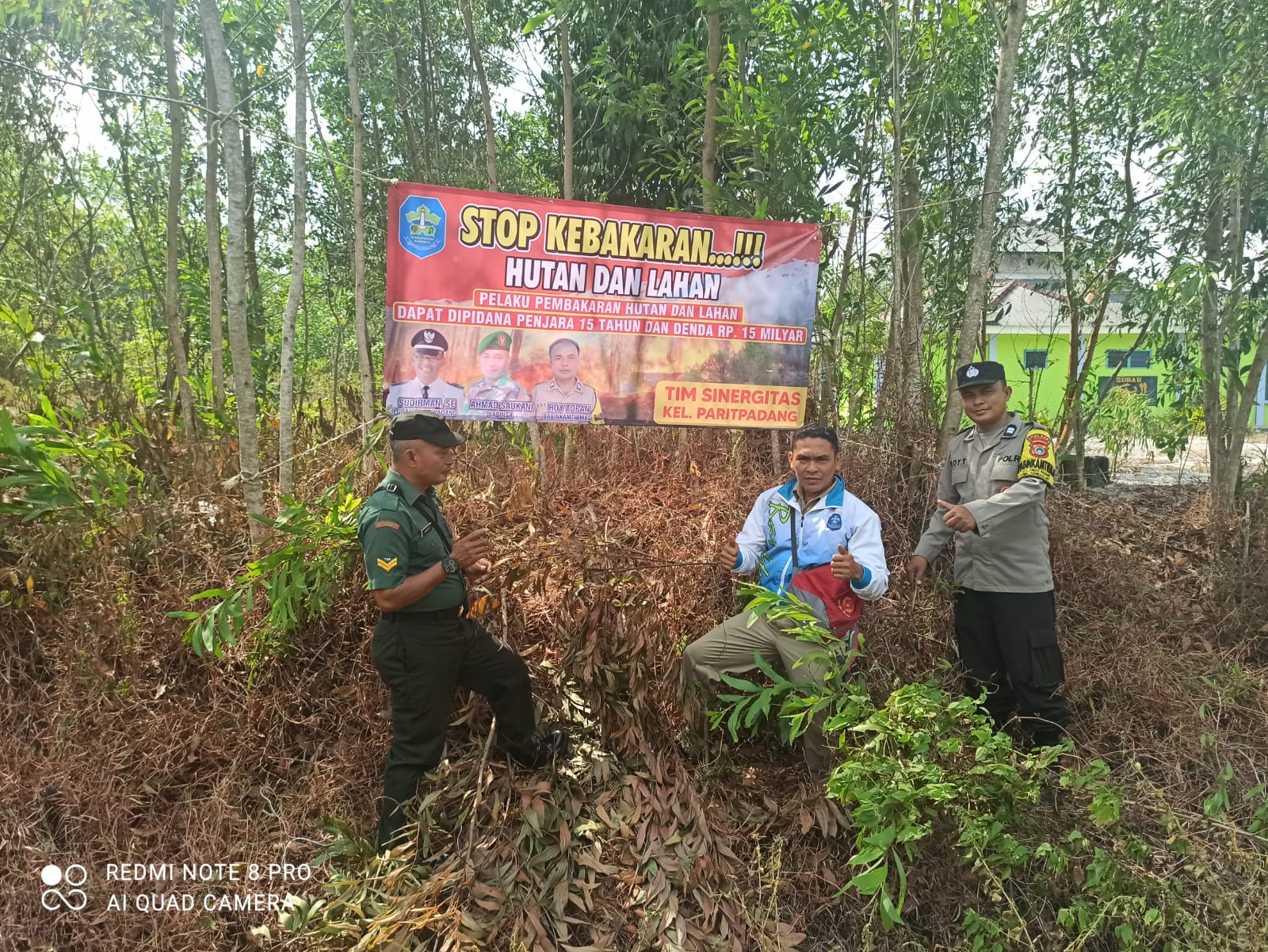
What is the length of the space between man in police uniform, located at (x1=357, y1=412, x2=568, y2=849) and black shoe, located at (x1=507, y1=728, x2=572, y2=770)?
333mm

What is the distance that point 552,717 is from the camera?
3039mm

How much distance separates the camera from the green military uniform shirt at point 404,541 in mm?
2377

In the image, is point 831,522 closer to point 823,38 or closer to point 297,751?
point 297,751

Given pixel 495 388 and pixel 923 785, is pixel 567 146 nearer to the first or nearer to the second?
pixel 495 388

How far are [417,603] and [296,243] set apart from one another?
2199mm

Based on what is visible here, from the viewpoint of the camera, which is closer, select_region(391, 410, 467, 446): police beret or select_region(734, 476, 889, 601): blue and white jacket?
select_region(391, 410, 467, 446): police beret

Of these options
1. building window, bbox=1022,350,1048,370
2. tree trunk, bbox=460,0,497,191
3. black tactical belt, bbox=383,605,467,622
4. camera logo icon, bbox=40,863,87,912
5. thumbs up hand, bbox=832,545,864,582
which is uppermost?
tree trunk, bbox=460,0,497,191

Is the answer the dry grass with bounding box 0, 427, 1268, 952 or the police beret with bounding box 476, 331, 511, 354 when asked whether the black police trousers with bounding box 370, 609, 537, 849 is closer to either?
the dry grass with bounding box 0, 427, 1268, 952

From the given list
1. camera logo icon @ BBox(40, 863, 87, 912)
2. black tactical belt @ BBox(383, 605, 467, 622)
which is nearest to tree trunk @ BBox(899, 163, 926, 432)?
black tactical belt @ BBox(383, 605, 467, 622)

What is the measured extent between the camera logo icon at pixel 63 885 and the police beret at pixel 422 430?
79.5 inches

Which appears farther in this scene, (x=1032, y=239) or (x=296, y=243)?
(x=1032, y=239)

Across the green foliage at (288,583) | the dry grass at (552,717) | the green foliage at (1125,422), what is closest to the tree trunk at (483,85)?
the dry grass at (552,717)

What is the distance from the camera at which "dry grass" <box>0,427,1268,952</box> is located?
2.42 metres

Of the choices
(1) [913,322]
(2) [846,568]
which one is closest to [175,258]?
(2) [846,568]
